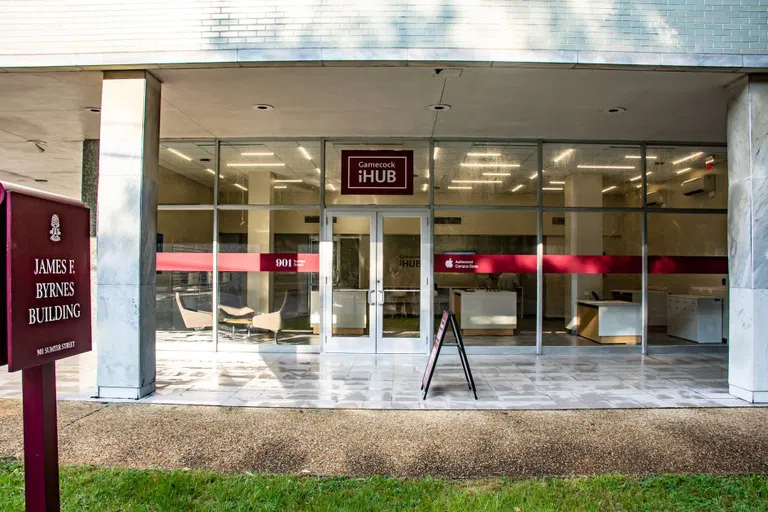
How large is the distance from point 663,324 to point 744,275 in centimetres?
393

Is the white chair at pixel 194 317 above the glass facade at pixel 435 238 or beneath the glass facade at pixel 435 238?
beneath

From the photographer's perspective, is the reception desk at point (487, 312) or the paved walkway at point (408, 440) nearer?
the paved walkway at point (408, 440)

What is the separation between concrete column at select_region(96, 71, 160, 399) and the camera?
531 centimetres

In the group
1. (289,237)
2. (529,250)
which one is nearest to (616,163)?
(529,250)

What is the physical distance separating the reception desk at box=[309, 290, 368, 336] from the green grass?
476 centimetres

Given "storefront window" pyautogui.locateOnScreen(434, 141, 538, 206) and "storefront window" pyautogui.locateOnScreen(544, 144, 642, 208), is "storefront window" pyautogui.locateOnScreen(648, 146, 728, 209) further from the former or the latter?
"storefront window" pyautogui.locateOnScreen(434, 141, 538, 206)

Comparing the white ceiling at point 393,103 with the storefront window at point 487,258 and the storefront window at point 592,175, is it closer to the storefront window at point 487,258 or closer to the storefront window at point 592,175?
the storefront window at point 592,175

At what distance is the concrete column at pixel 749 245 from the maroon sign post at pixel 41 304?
6340mm

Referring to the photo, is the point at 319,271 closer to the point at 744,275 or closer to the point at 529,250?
the point at 529,250

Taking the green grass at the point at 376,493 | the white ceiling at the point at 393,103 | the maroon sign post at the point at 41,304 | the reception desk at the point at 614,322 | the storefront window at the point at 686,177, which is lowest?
the green grass at the point at 376,493

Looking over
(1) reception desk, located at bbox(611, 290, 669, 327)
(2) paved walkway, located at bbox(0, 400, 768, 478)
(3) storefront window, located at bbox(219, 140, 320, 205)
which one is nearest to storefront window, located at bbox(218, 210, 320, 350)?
(3) storefront window, located at bbox(219, 140, 320, 205)

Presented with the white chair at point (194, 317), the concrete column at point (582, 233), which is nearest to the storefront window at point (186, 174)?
the white chair at point (194, 317)

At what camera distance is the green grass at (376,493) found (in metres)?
2.94

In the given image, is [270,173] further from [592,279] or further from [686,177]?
[686,177]
